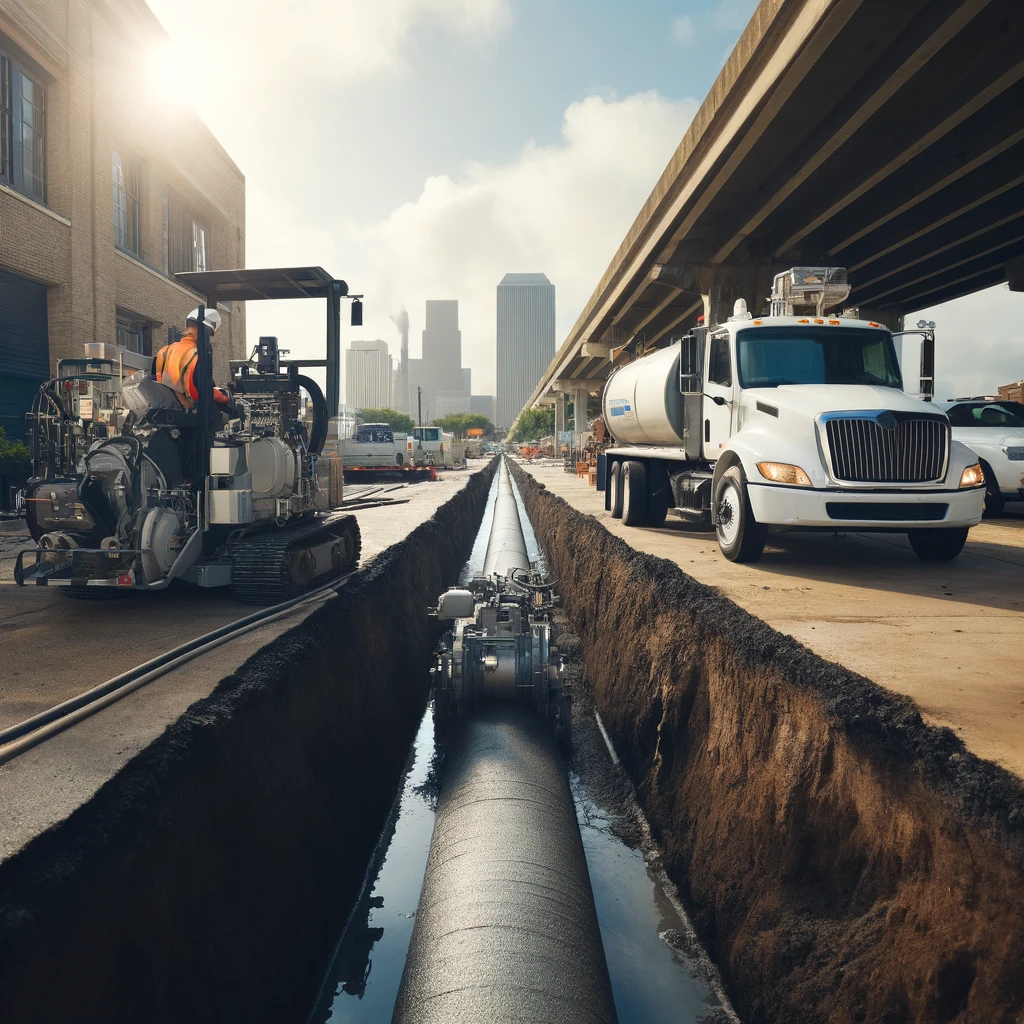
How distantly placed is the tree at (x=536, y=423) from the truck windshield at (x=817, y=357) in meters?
117

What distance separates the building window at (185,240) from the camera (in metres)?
Result: 28.5

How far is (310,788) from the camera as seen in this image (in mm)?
5371

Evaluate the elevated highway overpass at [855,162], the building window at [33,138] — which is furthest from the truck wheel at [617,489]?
the building window at [33,138]

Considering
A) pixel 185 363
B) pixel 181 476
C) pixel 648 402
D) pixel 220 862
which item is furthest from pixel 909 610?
pixel 648 402

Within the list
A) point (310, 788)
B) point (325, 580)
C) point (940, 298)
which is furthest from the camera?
point (940, 298)

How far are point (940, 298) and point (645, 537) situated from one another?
18.7 m

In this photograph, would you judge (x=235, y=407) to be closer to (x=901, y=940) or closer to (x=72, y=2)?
(x=901, y=940)

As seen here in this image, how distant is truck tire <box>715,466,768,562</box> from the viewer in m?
8.88

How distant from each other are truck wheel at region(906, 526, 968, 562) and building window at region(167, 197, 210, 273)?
25.8 metres

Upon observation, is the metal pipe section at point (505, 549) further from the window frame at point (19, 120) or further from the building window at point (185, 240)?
the building window at point (185, 240)

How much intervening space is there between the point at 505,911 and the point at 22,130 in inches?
903

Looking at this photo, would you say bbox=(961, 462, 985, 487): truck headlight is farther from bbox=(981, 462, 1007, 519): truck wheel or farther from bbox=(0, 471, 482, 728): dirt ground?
bbox=(0, 471, 482, 728): dirt ground

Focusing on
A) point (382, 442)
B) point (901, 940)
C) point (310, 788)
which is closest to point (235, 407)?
point (310, 788)

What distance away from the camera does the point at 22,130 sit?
1959 centimetres
